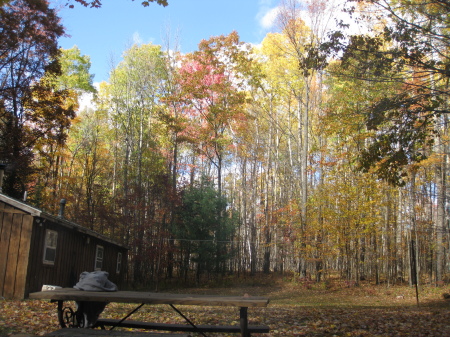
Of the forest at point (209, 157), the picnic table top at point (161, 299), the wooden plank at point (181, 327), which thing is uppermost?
the forest at point (209, 157)

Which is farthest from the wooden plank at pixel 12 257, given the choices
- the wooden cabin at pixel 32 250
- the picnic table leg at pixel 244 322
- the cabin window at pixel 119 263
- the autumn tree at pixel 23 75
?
the cabin window at pixel 119 263

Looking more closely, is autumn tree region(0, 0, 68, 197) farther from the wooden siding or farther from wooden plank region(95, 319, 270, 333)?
wooden plank region(95, 319, 270, 333)

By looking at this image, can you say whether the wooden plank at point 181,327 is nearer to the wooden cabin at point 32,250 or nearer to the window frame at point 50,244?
the wooden cabin at point 32,250

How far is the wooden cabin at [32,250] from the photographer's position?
38.5 feet

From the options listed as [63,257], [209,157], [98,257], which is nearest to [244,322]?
[63,257]

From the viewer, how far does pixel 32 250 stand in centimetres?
1210

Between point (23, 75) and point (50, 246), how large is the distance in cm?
882

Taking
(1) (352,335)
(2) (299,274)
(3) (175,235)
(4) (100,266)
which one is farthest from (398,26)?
(3) (175,235)

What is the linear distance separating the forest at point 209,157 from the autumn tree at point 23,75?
0.19ft

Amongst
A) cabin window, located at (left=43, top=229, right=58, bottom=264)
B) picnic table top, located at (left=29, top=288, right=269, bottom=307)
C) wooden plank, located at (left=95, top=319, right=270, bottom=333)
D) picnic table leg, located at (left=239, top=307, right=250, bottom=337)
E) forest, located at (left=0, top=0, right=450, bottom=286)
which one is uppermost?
forest, located at (left=0, top=0, right=450, bottom=286)

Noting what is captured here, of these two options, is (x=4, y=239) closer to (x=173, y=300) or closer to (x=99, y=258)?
(x=99, y=258)

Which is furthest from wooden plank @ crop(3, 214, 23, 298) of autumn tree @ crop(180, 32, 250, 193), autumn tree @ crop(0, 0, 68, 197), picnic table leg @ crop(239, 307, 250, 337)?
autumn tree @ crop(180, 32, 250, 193)

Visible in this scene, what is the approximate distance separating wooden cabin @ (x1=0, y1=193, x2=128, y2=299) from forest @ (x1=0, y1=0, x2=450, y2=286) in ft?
12.3

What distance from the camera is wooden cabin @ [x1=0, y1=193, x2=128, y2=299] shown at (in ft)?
38.5
